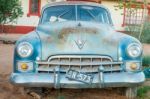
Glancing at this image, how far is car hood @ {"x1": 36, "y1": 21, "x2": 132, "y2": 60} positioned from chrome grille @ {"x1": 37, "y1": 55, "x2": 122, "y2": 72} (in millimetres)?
66

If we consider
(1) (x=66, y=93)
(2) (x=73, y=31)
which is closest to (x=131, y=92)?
(1) (x=66, y=93)

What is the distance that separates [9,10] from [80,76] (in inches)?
478

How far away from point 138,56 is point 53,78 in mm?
1412

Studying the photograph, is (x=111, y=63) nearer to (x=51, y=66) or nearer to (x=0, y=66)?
(x=51, y=66)

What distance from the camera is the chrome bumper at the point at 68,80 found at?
248 inches

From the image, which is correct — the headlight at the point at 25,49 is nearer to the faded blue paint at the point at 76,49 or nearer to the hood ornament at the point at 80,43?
Result: the faded blue paint at the point at 76,49

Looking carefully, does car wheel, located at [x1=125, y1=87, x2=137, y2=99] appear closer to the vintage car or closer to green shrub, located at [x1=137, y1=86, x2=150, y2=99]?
green shrub, located at [x1=137, y1=86, x2=150, y2=99]

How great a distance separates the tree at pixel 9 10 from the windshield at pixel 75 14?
9558mm

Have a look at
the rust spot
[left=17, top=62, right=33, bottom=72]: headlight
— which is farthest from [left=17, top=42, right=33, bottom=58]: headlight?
the rust spot

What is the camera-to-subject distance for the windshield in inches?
317

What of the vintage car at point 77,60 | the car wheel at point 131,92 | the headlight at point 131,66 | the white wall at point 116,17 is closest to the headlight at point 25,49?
the vintage car at point 77,60

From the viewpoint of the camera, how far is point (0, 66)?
10375 millimetres

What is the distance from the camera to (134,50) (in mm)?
6648

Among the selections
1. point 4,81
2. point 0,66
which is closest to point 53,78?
point 4,81
